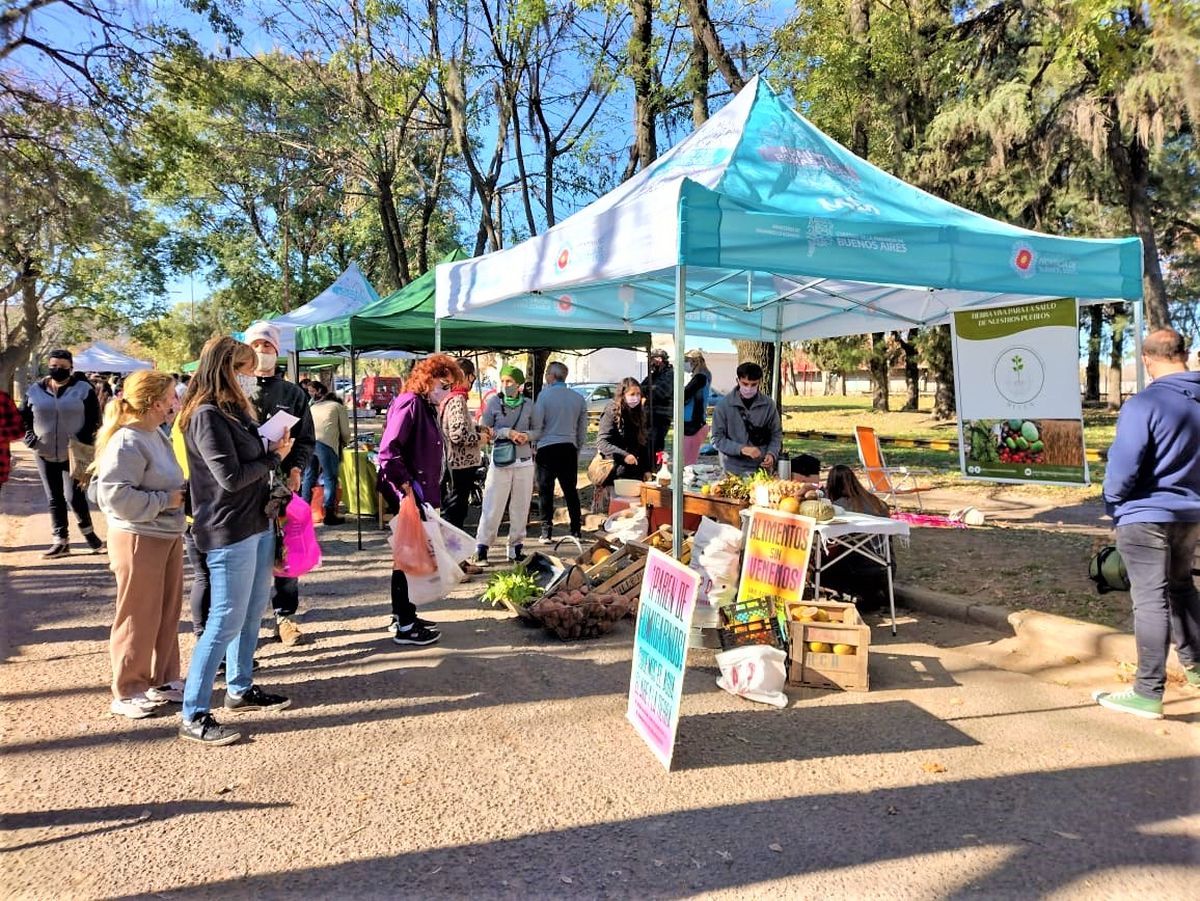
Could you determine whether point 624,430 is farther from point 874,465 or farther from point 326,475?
point 326,475

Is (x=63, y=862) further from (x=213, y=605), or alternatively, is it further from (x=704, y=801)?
(x=704, y=801)

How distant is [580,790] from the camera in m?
3.22

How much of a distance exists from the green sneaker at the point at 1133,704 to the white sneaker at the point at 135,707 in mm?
5025

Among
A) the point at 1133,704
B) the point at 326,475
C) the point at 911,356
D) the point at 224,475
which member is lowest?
the point at 1133,704

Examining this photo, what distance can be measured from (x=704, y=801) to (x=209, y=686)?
2.37 metres

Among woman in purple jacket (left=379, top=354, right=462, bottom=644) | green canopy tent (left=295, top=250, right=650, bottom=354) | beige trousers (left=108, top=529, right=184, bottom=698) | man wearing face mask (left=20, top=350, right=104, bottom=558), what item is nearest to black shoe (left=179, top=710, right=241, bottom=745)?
beige trousers (left=108, top=529, right=184, bottom=698)

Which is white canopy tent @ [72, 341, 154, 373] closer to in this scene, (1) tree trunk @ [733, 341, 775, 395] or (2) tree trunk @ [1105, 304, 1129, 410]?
(1) tree trunk @ [733, 341, 775, 395]

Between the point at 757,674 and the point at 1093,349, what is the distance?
131 feet

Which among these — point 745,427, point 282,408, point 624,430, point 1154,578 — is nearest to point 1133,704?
point 1154,578

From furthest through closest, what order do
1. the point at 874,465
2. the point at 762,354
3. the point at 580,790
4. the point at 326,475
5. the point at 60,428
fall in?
the point at 762,354
the point at 874,465
the point at 326,475
the point at 60,428
the point at 580,790

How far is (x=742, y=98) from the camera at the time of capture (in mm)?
6340

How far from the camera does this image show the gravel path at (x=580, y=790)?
2660mm

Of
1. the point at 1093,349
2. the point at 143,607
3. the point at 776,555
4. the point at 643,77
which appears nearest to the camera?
the point at 143,607

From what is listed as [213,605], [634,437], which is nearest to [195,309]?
[634,437]
